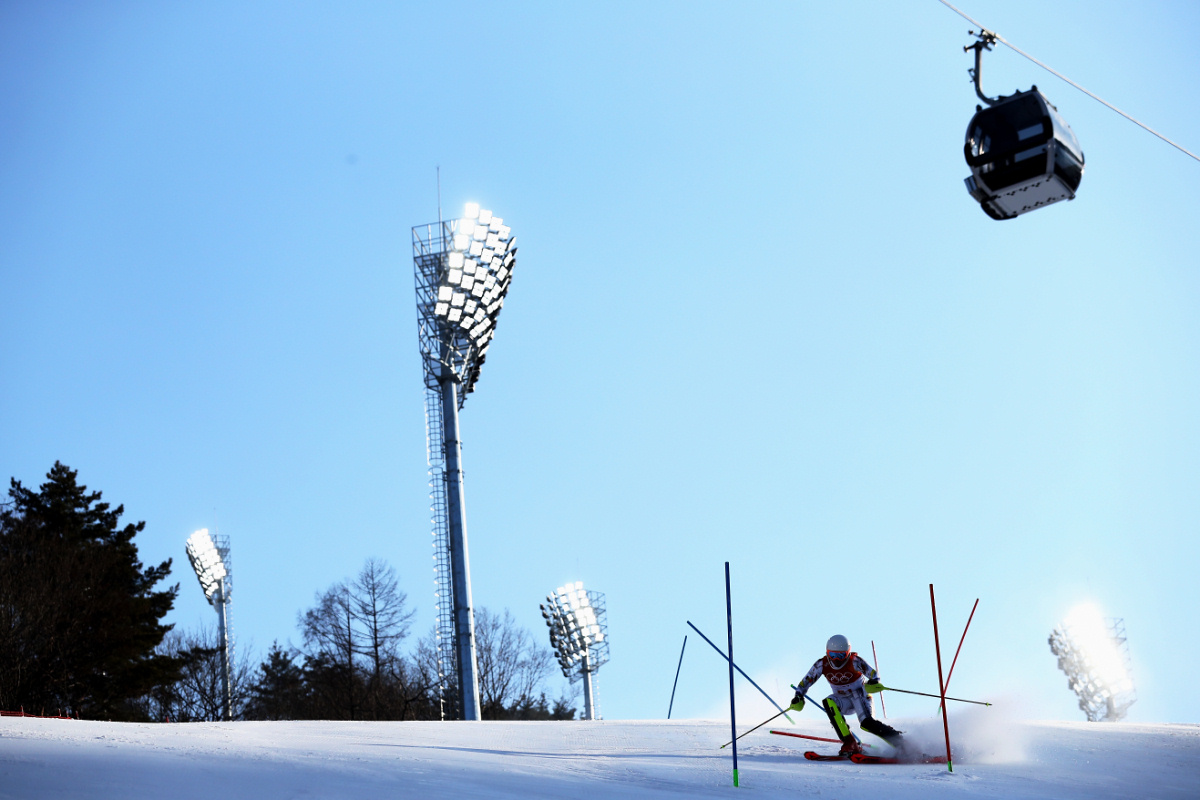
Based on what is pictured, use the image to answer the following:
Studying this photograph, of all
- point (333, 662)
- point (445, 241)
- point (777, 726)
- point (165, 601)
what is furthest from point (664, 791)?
point (333, 662)

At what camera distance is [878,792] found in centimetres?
872

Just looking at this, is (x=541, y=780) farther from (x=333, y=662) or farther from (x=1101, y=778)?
(x=333, y=662)

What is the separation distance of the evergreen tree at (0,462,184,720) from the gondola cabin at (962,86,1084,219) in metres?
31.2

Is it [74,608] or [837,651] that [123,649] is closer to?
[74,608]

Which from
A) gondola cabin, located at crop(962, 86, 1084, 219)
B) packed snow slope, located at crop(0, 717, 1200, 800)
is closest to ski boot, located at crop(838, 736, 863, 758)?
packed snow slope, located at crop(0, 717, 1200, 800)

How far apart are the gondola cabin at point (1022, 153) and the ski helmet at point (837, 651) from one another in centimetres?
506

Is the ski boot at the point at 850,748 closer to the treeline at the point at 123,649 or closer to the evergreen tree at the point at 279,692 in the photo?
the treeline at the point at 123,649

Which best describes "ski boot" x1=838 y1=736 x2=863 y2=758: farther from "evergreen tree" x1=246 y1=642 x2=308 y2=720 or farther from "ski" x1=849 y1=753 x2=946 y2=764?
"evergreen tree" x1=246 y1=642 x2=308 y2=720

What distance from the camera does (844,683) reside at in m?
12.1

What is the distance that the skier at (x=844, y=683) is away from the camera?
11914 mm

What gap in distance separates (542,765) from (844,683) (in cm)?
405

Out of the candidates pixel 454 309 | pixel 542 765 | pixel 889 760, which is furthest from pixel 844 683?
pixel 454 309

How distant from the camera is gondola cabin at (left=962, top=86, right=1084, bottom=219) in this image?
1052cm

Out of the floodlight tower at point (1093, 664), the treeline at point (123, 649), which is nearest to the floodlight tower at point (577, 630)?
the treeline at point (123, 649)
